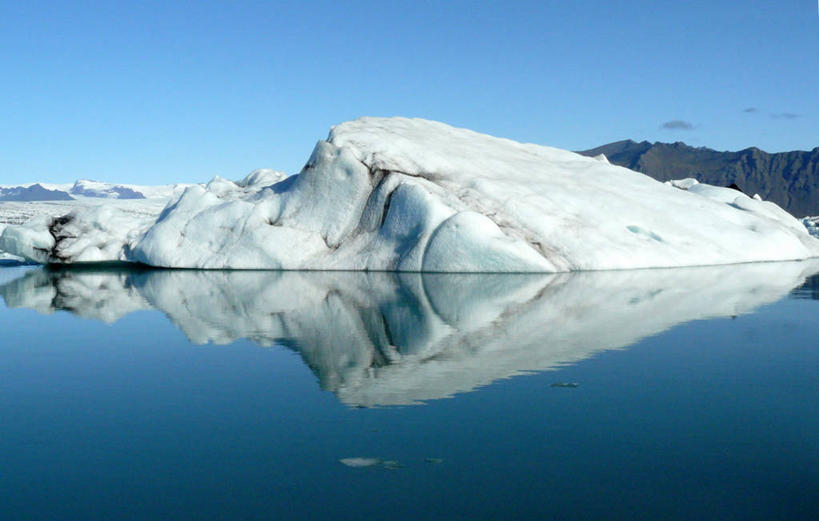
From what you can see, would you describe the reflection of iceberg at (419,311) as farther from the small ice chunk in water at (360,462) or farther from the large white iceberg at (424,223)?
the small ice chunk in water at (360,462)

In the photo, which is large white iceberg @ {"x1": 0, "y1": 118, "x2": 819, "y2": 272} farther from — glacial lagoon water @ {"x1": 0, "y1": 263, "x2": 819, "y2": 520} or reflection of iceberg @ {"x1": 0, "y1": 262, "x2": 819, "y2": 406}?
glacial lagoon water @ {"x1": 0, "y1": 263, "x2": 819, "y2": 520}

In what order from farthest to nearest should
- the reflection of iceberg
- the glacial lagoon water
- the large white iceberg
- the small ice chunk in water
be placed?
the large white iceberg < the reflection of iceberg < the small ice chunk in water < the glacial lagoon water

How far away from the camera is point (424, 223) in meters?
24.4

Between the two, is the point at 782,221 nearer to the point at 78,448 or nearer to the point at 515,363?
the point at 515,363

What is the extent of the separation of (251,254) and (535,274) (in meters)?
10.1

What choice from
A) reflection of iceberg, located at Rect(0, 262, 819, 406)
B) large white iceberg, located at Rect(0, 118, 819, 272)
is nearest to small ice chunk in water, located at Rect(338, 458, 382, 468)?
reflection of iceberg, located at Rect(0, 262, 819, 406)

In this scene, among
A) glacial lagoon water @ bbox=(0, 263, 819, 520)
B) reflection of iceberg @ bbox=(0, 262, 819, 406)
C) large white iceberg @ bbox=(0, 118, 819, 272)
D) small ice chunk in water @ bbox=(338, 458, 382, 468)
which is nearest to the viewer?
glacial lagoon water @ bbox=(0, 263, 819, 520)

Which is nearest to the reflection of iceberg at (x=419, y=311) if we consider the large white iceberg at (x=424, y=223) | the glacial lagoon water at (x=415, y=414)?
the glacial lagoon water at (x=415, y=414)

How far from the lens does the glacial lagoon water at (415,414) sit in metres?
4.84

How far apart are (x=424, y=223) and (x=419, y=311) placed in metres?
10.4

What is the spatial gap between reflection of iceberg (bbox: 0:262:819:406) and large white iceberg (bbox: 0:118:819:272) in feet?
4.38

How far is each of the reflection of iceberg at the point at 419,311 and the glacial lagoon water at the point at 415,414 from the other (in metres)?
0.08

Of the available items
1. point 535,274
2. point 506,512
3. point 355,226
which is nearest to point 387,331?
point 506,512

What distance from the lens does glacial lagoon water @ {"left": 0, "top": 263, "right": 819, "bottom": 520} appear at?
15.9ft
